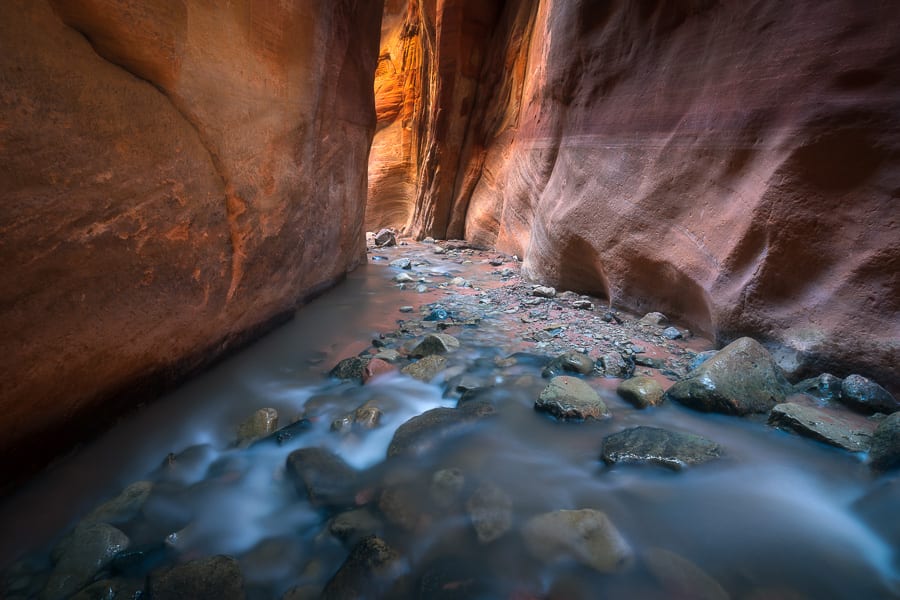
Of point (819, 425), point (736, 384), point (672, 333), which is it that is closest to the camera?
point (819, 425)

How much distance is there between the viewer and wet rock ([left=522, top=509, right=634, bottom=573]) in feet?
4.17

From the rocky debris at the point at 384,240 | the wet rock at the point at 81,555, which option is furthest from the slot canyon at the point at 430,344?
the rocky debris at the point at 384,240

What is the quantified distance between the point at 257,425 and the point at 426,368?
930mm

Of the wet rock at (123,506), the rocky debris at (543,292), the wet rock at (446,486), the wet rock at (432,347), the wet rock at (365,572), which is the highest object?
the wet rock at (365,572)

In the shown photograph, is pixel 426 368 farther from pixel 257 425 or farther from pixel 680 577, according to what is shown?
pixel 680 577

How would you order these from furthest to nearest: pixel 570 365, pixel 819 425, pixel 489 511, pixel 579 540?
pixel 570 365 → pixel 819 425 → pixel 489 511 → pixel 579 540

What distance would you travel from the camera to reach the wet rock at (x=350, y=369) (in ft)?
7.98

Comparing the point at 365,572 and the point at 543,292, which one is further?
the point at 543,292

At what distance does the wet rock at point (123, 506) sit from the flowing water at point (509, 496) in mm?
41

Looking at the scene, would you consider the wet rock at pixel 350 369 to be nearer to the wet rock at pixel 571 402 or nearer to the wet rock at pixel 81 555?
the wet rock at pixel 571 402

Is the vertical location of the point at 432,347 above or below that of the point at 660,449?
below

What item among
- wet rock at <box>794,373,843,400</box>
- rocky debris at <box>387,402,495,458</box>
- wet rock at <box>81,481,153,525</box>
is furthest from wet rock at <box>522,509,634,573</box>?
wet rock at <box>794,373,843,400</box>

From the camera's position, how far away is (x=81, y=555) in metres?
1.26

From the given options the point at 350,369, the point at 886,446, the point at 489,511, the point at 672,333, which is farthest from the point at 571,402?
the point at 672,333
